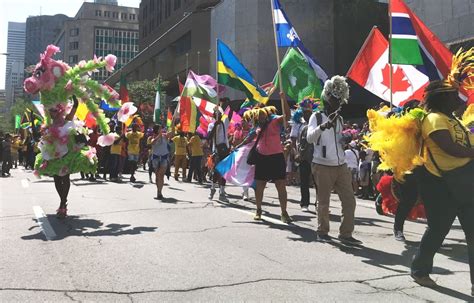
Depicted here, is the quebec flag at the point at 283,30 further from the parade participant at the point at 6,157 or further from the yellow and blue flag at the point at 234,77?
the parade participant at the point at 6,157

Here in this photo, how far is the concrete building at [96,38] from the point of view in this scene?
395ft

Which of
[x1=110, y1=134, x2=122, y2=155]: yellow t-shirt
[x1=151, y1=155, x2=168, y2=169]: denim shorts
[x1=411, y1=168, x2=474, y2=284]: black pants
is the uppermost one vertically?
[x1=110, y1=134, x2=122, y2=155]: yellow t-shirt

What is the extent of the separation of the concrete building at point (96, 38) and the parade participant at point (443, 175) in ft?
389

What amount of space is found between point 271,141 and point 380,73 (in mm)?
3777

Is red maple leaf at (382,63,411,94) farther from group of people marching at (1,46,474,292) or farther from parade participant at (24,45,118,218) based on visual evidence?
parade participant at (24,45,118,218)

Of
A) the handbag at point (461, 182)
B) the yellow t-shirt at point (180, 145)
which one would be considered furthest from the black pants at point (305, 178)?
the yellow t-shirt at point (180, 145)

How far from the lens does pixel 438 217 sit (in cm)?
428

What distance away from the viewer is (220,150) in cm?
1071

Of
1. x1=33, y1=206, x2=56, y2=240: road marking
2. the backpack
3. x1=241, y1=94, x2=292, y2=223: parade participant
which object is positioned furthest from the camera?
the backpack

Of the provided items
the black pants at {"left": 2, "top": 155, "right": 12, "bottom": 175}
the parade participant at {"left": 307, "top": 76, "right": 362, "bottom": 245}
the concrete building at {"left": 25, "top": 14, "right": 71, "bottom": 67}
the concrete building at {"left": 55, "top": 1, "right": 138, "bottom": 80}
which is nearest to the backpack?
the parade participant at {"left": 307, "top": 76, "right": 362, "bottom": 245}

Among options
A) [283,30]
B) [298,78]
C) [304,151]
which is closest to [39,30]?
[283,30]

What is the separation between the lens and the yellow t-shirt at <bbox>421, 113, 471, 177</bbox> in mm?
4199

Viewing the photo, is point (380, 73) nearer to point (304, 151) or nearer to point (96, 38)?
point (304, 151)

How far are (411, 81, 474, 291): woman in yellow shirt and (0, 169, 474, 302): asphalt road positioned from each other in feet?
1.36
